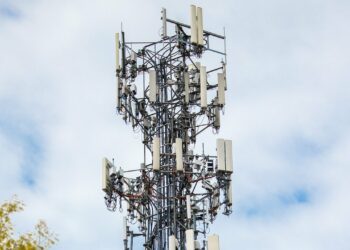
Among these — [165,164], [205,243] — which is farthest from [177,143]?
[205,243]

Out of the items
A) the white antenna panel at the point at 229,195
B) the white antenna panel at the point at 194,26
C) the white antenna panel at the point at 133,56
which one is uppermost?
the white antenna panel at the point at 194,26

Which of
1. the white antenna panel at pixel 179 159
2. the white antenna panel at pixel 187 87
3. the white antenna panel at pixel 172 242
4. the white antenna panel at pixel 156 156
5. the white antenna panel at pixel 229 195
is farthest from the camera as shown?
the white antenna panel at pixel 187 87

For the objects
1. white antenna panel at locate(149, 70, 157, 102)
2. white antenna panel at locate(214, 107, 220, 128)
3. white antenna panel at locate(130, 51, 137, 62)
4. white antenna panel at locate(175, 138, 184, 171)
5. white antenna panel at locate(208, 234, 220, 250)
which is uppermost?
white antenna panel at locate(130, 51, 137, 62)

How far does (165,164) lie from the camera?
115 ft

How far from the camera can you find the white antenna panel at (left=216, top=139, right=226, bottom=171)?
113 feet

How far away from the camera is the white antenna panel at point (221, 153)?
34406mm

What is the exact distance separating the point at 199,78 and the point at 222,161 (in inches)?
140

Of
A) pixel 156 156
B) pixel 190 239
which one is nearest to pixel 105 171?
pixel 156 156

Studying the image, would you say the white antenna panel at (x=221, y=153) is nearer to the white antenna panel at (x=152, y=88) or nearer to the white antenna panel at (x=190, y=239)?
the white antenna panel at (x=190, y=239)

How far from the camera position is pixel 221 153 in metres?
34.6

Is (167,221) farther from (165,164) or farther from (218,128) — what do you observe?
(218,128)

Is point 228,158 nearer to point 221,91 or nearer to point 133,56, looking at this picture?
point 221,91

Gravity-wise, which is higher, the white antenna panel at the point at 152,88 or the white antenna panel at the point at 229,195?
the white antenna panel at the point at 152,88

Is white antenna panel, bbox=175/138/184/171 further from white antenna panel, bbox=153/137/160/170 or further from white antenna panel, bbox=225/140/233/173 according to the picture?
white antenna panel, bbox=225/140/233/173
